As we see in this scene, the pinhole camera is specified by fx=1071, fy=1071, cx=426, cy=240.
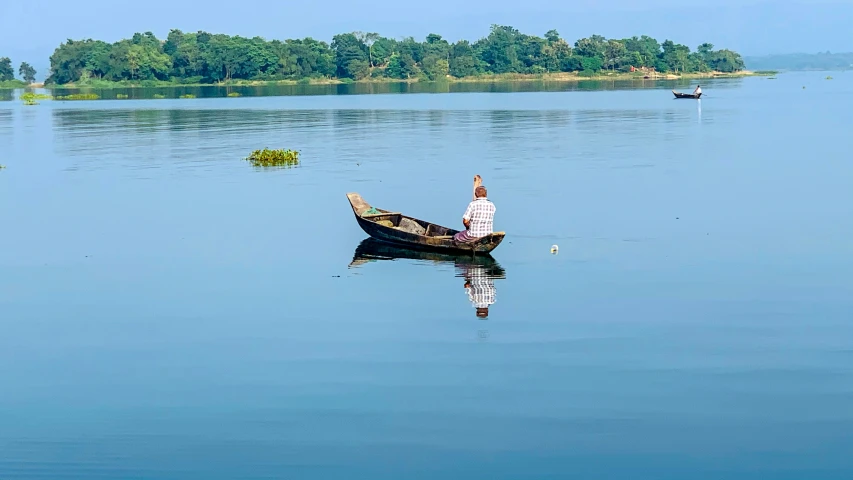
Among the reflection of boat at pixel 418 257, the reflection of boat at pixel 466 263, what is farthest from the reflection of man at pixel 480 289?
the reflection of boat at pixel 418 257

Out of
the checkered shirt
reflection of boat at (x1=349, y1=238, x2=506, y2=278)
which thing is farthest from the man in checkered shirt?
reflection of boat at (x1=349, y1=238, x2=506, y2=278)

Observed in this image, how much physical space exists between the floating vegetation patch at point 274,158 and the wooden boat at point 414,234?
74.6 ft

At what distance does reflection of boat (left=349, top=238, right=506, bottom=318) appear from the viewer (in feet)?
84.6

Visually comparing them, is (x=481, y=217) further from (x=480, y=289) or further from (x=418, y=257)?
(x=480, y=289)

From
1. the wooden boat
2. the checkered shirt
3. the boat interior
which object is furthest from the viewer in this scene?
the boat interior

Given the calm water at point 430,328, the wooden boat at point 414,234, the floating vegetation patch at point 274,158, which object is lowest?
the calm water at point 430,328

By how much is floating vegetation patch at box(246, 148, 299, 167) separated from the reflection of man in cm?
2892

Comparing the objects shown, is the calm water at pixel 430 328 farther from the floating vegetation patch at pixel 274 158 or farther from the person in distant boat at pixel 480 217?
the floating vegetation patch at pixel 274 158

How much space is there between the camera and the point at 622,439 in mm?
16172

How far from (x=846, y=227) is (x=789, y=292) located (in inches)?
391

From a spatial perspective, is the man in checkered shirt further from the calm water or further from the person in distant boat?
the calm water

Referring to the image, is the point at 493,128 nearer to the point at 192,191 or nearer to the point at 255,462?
the point at 192,191

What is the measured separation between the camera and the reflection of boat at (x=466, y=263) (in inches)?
1016

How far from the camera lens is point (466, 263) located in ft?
97.2
